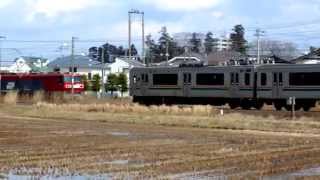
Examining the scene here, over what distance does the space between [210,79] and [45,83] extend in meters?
29.1

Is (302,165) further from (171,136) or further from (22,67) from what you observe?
(22,67)

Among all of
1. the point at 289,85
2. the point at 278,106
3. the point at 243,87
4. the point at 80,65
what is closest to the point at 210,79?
the point at 243,87

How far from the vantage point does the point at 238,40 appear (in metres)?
149

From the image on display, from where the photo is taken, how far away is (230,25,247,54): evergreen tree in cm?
14238

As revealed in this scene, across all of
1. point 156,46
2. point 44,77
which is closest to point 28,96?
point 44,77

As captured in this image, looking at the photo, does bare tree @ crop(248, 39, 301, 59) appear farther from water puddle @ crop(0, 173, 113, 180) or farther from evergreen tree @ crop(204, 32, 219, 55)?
water puddle @ crop(0, 173, 113, 180)

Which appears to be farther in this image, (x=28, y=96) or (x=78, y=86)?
(x=78, y=86)

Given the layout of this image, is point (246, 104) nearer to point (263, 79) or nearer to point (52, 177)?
point (263, 79)

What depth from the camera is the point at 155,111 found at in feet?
121

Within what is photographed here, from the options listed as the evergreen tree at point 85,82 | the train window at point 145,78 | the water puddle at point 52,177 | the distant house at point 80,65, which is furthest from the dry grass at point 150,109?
the distant house at point 80,65

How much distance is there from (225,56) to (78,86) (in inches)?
1445

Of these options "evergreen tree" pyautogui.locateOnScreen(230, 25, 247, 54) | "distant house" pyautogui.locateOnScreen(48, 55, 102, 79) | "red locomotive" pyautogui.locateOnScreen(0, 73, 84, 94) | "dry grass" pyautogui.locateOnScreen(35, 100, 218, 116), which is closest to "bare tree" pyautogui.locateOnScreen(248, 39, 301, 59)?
"evergreen tree" pyautogui.locateOnScreen(230, 25, 247, 54)

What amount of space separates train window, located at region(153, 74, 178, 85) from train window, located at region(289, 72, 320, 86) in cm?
908

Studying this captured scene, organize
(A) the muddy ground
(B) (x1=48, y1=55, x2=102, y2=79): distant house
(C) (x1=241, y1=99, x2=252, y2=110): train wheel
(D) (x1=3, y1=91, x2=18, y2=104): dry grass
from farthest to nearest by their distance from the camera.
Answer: (B) (x1=48, y1=55, x2=102, y2=79): distant house
(D) (x1=3, y1=91, x2=18, y2=104): dry grass
(C) (x1=241, y1=99, x2=252, y2=110): train wheel
(A) the muddy ground
